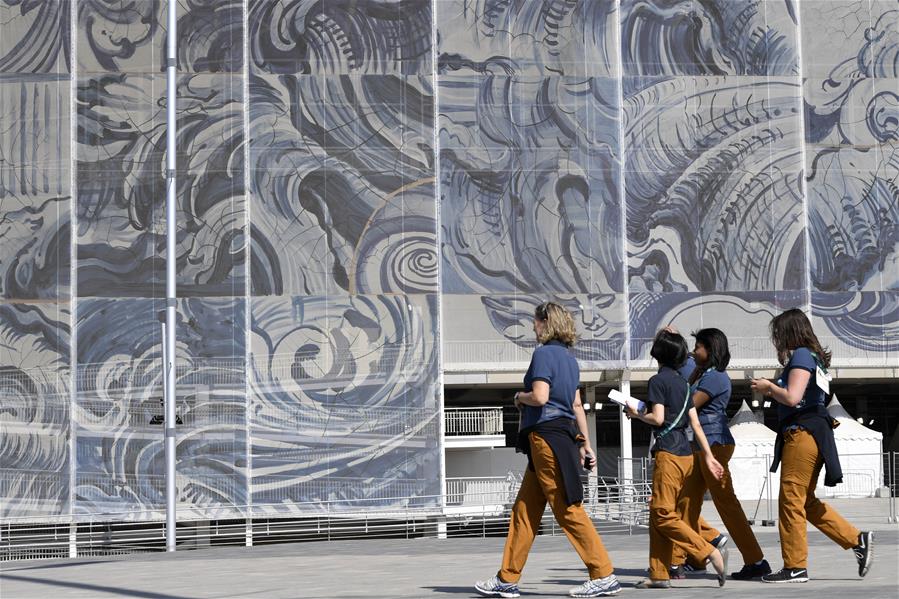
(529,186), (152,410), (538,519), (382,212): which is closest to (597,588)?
(538,519)

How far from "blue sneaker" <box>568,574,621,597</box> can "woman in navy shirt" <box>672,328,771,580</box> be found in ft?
3.63

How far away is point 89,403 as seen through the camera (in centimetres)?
3353

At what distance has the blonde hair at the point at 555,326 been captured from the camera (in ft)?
27.0

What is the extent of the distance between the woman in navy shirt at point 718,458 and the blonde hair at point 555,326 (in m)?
1.20

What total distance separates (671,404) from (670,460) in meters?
0.35

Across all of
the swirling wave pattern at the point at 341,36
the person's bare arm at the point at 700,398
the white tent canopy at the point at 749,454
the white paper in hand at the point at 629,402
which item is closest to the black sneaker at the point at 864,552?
the person's bare arm at the point at 700,398

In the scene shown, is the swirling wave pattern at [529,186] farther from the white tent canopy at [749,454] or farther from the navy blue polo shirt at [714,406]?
the navy blue polo shirt at [714,406]

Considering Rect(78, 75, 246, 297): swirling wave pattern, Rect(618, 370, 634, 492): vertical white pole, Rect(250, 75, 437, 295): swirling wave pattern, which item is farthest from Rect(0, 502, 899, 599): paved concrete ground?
Rect(78, 75, 246, 297): swirling wave pattern

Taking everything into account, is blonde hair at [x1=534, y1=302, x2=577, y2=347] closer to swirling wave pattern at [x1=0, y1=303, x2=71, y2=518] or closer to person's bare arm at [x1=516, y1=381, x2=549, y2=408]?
person's bare arm at [x1=516, y1=381, x2=549, y2=408]

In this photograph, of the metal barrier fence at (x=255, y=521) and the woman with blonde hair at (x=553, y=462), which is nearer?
the woman with blonde hair at (x=553, y=462)

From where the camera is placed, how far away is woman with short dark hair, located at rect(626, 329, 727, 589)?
27.8 ft

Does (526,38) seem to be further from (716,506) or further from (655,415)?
(655,415)

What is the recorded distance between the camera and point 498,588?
319 inches

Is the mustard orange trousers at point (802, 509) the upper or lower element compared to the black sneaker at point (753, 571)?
upper
